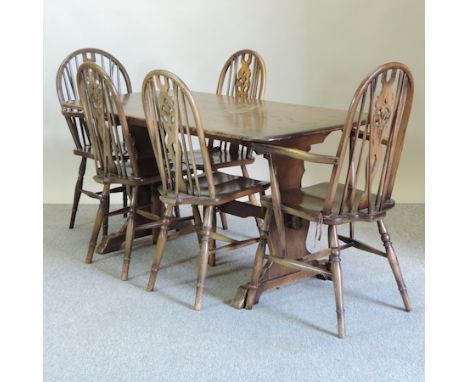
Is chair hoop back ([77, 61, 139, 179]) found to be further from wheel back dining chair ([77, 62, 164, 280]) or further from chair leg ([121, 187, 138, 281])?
chair leg ([121, 187, 138, 281])

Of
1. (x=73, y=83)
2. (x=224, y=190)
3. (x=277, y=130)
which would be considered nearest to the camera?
(x=277, y=130)

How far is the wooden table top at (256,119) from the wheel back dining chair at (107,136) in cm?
11

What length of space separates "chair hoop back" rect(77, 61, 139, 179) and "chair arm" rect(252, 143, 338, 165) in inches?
29.4

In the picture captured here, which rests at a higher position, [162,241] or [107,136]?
[107,136]

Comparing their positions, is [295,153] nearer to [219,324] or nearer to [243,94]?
[219,324]

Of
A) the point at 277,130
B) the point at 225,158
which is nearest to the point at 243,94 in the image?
the point at 225,158

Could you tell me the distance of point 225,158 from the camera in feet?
12.1

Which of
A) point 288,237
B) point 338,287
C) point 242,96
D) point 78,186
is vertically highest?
point 242,96

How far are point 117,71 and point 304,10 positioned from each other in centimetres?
136

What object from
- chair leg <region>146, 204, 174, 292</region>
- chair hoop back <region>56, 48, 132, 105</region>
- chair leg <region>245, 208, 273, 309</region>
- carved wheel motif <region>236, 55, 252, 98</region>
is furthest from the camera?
chair hoop back <region>56, 48, 132, 105</region>

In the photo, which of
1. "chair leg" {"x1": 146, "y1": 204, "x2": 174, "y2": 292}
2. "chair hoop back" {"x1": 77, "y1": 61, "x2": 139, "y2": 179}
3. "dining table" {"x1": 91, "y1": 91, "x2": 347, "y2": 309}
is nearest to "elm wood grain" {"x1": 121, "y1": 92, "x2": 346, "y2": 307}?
"dining table" {"x1": 91, "y1": 91, "x2": 347, "y2": 309}

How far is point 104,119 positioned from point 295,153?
1.08 m

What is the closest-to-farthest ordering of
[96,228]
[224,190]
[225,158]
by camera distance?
[224,190]
[96,228]
[225,158]

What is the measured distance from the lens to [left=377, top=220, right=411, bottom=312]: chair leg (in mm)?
2834
